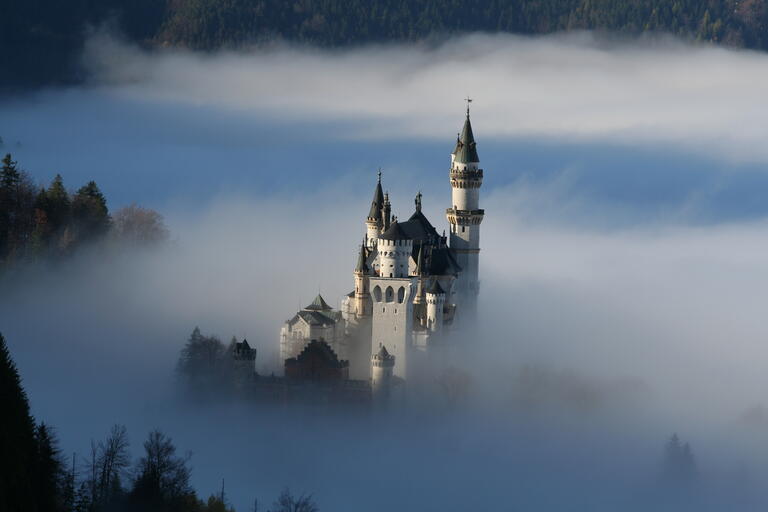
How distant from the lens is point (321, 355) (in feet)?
415

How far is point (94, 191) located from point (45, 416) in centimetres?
3496

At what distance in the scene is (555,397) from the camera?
135000 millimetres

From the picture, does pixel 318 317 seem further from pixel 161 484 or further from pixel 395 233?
pixel 161 484

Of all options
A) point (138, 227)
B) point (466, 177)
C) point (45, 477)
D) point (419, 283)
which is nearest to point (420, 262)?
point (419, 283)

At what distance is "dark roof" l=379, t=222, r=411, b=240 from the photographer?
128000 millimetres

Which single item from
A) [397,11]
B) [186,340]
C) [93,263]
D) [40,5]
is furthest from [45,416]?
[397,11]

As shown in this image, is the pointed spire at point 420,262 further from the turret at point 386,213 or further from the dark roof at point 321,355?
the dark roof at point 321,355

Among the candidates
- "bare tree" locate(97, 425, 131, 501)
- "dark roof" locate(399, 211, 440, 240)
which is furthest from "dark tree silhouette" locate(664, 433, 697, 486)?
"bare tree" locate(97, 425, 131, 501)

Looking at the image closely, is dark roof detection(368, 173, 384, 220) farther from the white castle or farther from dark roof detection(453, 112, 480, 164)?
dark roof detection(453, 112, 480, 164)

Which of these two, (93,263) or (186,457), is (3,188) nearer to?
(93,263)

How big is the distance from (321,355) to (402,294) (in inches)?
245

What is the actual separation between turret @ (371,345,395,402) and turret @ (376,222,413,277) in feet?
17.1

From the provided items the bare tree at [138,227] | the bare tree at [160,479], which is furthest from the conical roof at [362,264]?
the bare tree at [160,479]

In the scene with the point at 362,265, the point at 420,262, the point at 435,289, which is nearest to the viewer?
the point at 362,265
